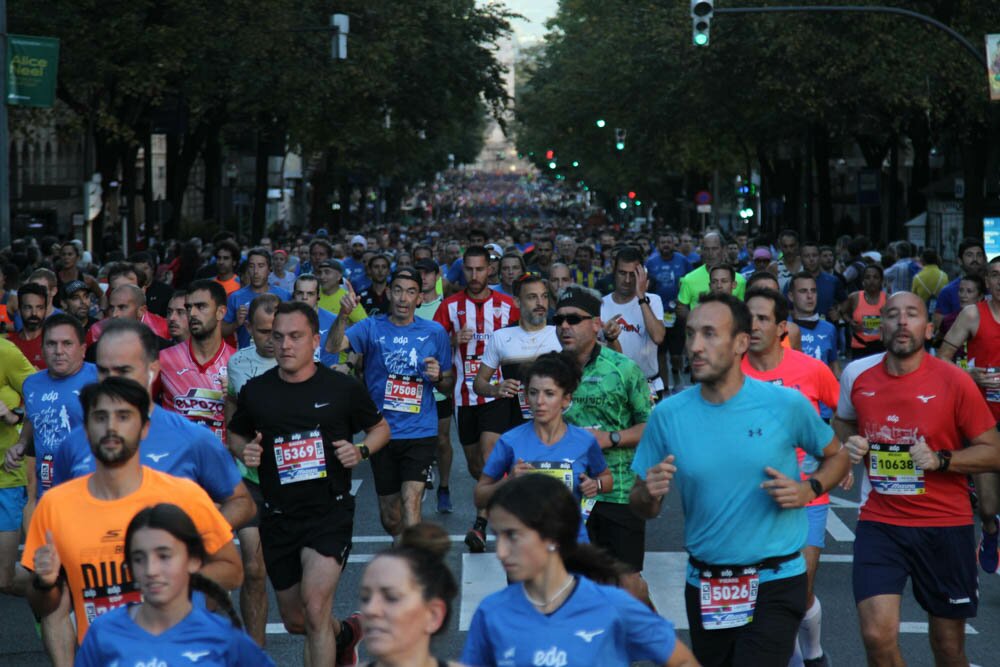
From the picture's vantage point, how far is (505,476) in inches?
306

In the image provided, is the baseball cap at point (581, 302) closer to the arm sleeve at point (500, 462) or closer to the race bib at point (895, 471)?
the arm sleeve at point (500, 462)

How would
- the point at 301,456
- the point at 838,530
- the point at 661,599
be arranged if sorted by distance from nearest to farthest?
the point at 301,456
the point at 661,599
the point at 838,530

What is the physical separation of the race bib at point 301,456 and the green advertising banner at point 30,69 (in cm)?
1501

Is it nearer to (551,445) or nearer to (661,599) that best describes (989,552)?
(661,599)

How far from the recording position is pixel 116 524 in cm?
571

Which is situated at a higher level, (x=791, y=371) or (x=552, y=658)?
(x=791, y=371)

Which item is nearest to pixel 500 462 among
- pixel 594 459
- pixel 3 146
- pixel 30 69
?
pixel 594 459

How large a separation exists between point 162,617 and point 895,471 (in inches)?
138

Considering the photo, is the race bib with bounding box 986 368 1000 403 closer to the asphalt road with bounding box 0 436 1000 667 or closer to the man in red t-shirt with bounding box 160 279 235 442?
the asphalt road with bounding box 0 436 1000 667

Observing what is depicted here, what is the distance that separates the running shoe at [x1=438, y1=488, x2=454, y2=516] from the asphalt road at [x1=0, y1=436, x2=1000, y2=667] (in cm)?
7

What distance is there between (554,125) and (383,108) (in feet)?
44.5

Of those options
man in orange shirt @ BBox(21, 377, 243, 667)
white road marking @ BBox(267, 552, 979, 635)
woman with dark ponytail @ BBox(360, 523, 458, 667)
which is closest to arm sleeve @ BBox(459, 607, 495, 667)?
woman with dark ponytail @ BBox(360, 523, 458, 667)

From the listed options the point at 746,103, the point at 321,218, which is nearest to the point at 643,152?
the point at 321,218

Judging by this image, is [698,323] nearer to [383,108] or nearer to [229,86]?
[229,86]
